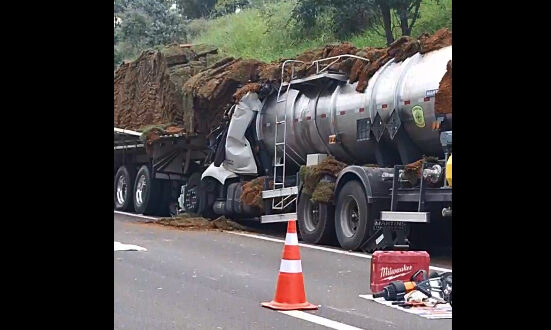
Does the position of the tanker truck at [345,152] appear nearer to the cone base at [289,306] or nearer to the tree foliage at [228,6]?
the cone base at [289,306]

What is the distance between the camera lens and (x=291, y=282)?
793 cm

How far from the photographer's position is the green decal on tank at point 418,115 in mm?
11703

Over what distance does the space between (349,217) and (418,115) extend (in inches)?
84.0

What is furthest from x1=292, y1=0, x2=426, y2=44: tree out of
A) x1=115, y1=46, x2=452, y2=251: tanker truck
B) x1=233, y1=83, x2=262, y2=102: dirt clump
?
x1=233, y1=83, x2=262, y2=102: dirt clump

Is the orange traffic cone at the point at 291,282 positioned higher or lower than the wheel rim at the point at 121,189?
lower

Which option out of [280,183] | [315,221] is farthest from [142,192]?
[315,221]

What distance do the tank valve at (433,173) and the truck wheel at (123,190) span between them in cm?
1205

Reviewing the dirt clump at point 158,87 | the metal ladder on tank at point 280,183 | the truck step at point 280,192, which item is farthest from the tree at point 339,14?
the truck step at point 280,192

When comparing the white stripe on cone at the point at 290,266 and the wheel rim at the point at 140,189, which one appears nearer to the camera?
the white stripe on cone at the point at 290,266

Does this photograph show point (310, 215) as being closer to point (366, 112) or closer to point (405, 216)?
point (366, 112)
